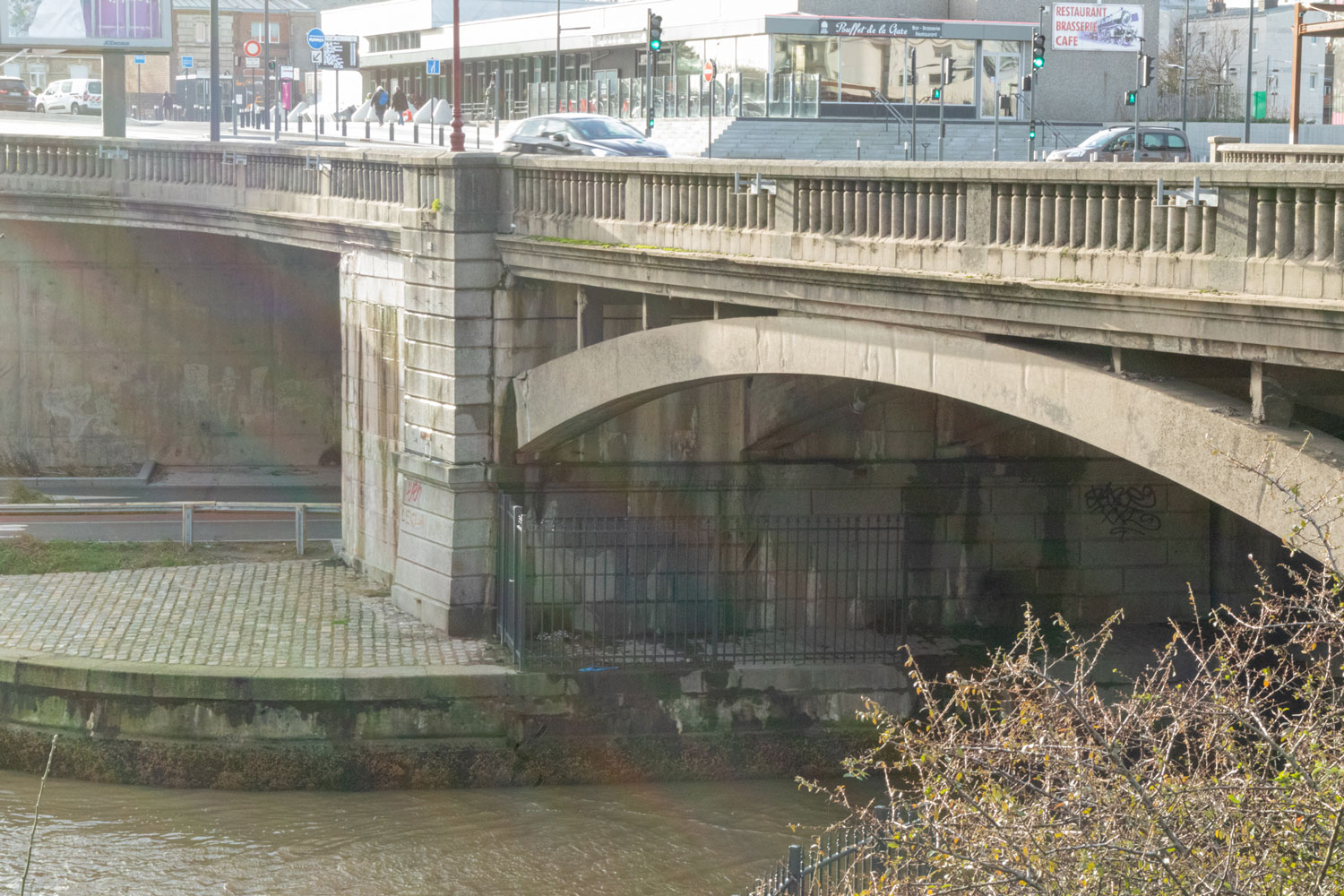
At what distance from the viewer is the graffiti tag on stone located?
1862cm

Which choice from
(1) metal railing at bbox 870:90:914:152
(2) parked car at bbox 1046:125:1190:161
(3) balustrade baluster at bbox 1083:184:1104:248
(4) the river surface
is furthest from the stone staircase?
(3) balustrade baluster at bbox 1083:184:1104:248

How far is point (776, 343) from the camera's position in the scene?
13.5 metres

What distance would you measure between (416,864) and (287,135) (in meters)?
40.9

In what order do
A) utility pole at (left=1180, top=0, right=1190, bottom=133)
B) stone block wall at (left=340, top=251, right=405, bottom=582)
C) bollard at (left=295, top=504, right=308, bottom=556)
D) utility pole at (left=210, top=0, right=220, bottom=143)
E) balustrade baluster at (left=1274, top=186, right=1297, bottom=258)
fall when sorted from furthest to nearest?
utility pole at (left=1180, top=0, right=1190, bottom=133) < utility pole at (left=210, top=0, right=220, bottom=143) < bollard at (left=295, top=504, right=308, bottom=556) < stone block wall at (left=340, top=251, right=405, bottom=582) < balustrade baluster at (left=1274, top=186, right=1297, bottom=258)

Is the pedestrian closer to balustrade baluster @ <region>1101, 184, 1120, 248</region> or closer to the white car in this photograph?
the white car

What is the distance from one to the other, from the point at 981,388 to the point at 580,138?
1730cm

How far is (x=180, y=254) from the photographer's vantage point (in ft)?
95.2

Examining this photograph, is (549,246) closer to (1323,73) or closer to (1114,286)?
(1114,286)

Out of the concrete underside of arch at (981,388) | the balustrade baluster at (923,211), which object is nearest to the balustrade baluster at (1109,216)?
the concrete underside of arch at (981,388)

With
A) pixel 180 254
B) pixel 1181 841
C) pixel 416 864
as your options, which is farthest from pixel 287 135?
pixel 1181 841

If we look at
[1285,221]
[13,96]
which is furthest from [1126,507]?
[13,96]

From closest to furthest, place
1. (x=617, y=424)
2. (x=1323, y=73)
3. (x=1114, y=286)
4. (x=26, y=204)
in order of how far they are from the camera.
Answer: (x=1114, y=286) < (x=617, y=424) < (x=26, y=204) < (x=1323, y=73)

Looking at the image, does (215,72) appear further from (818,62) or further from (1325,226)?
(1325,226)

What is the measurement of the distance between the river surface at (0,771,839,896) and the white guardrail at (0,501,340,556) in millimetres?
6180
